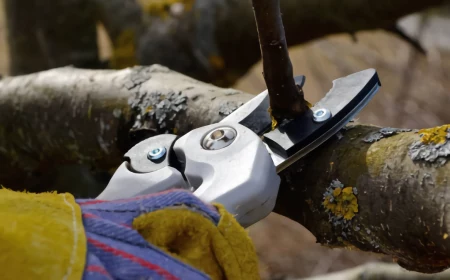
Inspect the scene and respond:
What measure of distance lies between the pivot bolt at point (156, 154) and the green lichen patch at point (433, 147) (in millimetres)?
241

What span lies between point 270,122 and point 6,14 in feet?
3.47

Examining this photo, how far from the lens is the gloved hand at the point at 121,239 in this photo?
326 mm

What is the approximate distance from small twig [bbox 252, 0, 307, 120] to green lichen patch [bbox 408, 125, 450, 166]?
126 mm

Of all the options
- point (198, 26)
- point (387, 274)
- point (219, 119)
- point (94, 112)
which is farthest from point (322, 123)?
point (198, 26)

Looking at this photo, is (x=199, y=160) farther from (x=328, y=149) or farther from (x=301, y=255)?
(x=301, y=255)

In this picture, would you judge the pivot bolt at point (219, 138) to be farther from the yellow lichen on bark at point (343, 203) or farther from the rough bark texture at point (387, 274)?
the rough bark texture at point (387, 274)

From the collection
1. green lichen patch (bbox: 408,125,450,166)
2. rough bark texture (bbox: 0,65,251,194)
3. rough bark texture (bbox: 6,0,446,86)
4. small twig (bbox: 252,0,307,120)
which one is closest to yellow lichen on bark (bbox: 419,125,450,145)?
green lichen patch (bbox: 408,125,450,166)

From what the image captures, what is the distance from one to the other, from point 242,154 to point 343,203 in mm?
102

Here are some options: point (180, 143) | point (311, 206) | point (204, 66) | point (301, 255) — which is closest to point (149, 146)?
point (180, 143)

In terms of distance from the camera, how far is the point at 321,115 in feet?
1.70

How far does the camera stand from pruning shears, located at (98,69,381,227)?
0.46 m

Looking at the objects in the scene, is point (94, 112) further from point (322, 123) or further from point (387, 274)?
point (387, 274)

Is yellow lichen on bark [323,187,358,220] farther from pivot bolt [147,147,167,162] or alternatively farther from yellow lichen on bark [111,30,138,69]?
yellow lichen on bark [111,30,138,69]

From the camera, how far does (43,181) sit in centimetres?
103
